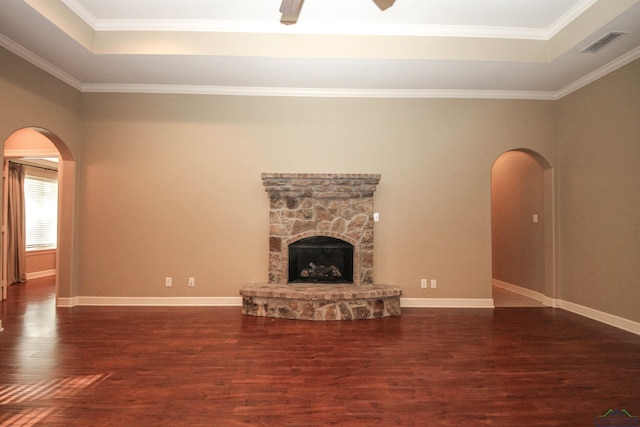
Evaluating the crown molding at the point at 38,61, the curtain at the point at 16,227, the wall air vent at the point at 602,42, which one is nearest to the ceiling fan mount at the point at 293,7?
the wall air vent at the point at 602,42

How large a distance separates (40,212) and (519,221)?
29.6 feet

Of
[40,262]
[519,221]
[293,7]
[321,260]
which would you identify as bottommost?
[40,262]

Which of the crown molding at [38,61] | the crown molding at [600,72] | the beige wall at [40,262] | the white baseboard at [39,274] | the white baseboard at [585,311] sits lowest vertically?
the white baseboard at [585,311]

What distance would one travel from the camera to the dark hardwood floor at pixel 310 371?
7.01ft

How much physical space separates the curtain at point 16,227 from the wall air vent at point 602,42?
28.1ft

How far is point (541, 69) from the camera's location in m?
4.15

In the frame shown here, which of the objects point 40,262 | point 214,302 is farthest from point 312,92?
point 40,262

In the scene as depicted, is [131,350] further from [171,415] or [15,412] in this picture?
[171,415]

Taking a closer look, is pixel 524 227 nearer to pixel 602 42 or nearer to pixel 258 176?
pixel 602 42

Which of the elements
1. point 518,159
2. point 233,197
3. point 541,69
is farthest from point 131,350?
point 518,159

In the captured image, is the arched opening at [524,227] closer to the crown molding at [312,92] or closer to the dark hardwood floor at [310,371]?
the crown molding at [312,92]

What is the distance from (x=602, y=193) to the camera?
420 centimetres

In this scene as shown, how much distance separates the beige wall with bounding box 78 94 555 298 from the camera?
478 cm

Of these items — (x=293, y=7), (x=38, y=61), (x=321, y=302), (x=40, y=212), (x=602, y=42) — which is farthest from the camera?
(x=40, y=212)
